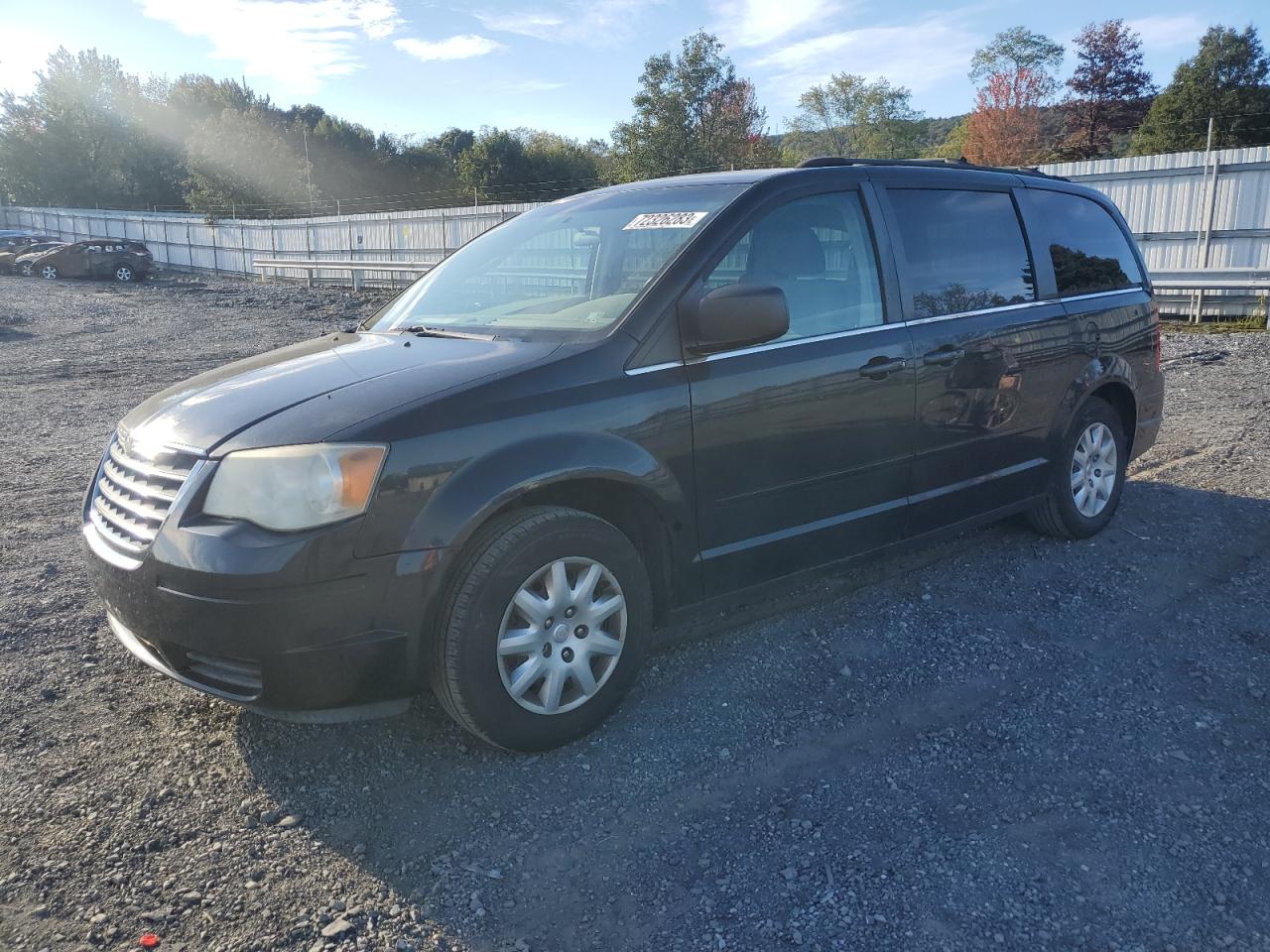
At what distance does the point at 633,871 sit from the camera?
8.73 ft

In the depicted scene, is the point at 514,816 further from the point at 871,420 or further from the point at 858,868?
the point at 871,420

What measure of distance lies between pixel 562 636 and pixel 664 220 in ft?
5.69

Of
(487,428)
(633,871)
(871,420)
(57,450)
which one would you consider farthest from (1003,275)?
(57,450)

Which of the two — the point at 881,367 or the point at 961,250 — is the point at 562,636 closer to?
the point at 881,367

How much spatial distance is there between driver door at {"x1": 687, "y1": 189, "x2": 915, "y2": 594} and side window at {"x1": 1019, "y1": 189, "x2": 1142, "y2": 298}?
1.46 metres

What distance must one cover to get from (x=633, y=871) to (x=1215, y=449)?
6.28 m

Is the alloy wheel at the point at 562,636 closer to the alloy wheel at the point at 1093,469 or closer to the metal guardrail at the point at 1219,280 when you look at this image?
the alloy wheel at the point at 1093,469

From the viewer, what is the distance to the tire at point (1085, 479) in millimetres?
5027

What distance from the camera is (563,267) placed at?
4.07 metres

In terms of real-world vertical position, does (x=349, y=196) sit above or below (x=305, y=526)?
above

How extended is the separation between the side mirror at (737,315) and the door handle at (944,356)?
3.40 feet

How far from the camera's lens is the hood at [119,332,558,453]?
3.00 meters

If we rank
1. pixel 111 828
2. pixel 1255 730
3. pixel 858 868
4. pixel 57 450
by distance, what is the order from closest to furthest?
pixel 858 868 < pixel 111 828 < pixel 1255 730 < pixel 57 450

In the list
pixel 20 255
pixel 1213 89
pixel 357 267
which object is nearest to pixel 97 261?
pixel 20 255
